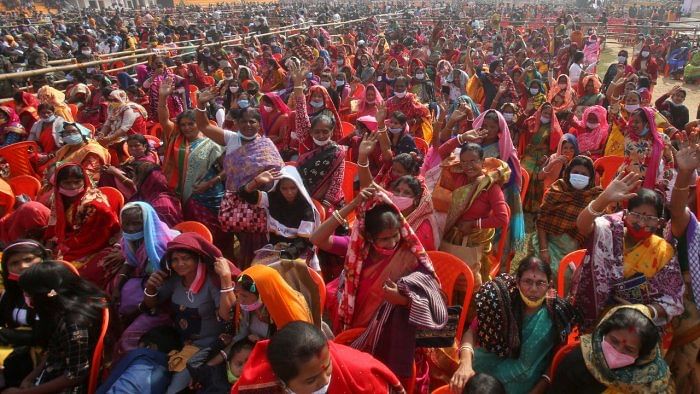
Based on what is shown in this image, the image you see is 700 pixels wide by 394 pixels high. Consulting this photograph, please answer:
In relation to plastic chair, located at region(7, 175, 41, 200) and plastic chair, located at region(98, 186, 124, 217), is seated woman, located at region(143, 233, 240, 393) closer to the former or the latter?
plastic chair, located at region(98, 186, 124, 217)

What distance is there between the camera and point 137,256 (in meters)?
3.06

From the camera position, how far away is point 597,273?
2.54 m

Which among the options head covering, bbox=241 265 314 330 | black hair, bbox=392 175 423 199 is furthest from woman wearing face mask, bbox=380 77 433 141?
head covering, bbox=241 265 314 330

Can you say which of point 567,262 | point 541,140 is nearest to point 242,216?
point 567,262

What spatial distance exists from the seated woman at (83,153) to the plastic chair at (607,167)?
15.6 ft

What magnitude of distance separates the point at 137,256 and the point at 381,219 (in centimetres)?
171

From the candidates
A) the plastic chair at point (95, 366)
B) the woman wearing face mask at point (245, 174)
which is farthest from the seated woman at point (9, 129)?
the plastic chair at point (95, 366)

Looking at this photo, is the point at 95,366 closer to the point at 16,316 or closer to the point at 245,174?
the point at 16,316

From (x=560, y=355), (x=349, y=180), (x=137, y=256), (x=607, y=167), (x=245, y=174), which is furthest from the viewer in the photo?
(x=607, y=167)

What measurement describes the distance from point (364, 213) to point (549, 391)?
1.24 metres

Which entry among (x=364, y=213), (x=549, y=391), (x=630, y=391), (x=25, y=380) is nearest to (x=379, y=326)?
(x=364, y=213)

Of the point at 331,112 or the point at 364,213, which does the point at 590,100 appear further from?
the point at 364,213

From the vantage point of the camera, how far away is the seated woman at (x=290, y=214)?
121 inches

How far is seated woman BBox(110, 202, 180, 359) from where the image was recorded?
2914mm
